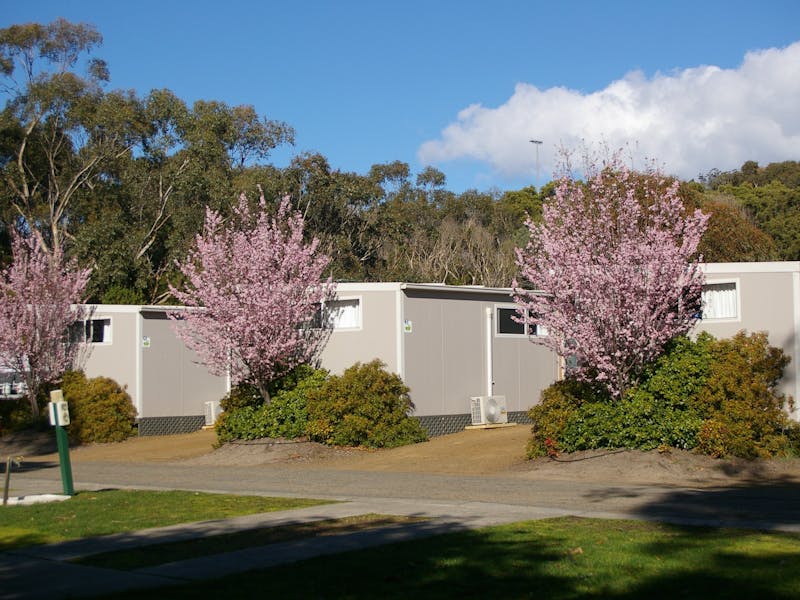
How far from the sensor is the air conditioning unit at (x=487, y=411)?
78.1 feet

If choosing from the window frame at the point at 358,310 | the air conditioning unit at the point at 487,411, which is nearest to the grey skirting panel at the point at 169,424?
the window frame at the point at 358,310

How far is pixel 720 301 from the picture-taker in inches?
727

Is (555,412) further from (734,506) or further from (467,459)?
(734,506)

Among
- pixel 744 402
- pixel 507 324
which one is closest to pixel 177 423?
pixel 507 324

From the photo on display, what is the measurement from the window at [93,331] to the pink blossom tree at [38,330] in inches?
7.6

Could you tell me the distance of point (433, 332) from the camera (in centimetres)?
2338

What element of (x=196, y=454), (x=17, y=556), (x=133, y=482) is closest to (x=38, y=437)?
(x=196, y=454)

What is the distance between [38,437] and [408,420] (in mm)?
12141

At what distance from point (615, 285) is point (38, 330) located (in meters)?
18.2

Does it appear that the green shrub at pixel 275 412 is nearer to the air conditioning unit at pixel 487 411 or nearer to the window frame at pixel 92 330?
the air conditioning unit at pixel 487 411

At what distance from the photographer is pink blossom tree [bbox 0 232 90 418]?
28.4 m

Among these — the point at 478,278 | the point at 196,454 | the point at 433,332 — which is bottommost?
the point at 196,454

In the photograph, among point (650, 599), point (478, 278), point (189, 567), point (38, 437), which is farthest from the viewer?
point (478, 278)

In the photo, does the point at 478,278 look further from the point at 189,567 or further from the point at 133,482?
the point at 189,567
